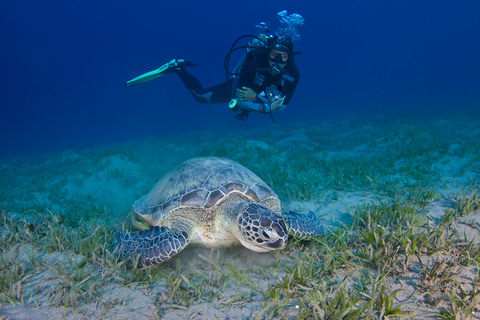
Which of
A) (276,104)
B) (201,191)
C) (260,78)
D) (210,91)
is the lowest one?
(201,191)

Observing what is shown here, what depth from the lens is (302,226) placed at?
2.43m

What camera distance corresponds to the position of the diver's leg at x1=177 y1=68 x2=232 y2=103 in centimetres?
880

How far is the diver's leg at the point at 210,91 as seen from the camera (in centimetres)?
880

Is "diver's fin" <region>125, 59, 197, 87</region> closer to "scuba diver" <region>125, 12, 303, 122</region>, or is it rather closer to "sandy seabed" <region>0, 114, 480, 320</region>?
"scuba diver" <region>125, 12, 303, 122</region>

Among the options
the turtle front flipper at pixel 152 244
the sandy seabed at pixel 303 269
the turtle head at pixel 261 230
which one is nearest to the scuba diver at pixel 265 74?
the sandy seabed at pixel 303 269

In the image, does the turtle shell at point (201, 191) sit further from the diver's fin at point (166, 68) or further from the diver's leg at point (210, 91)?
the diver's fin at point (166, 68)

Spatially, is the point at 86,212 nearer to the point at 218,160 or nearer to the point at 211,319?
the point at 218,160

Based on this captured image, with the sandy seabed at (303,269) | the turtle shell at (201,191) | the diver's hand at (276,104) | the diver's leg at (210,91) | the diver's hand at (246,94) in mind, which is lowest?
the sandy seabed at (303,269)

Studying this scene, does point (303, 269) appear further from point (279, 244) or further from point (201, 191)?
point (201, 191)

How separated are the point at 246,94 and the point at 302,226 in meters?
4.84

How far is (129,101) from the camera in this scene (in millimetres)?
95188

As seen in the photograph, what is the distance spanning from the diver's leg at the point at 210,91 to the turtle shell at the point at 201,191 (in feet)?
19.3

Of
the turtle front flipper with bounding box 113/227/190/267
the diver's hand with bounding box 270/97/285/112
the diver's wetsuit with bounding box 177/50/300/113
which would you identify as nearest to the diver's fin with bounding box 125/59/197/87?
the diver's wetsuit with bounding box 177/50/300/113

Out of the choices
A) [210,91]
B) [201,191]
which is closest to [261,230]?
[201,191]
